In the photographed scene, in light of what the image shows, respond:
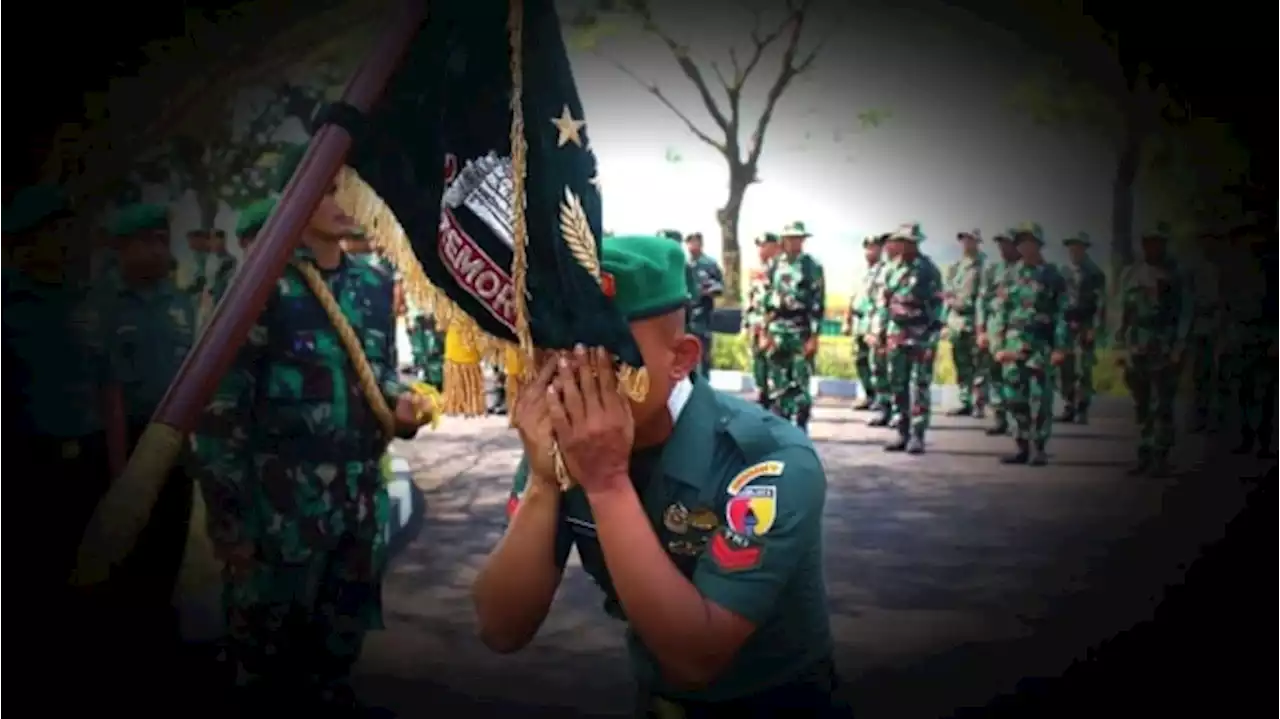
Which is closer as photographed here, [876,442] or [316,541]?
[316,541]

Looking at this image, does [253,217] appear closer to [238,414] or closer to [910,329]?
[238,414]

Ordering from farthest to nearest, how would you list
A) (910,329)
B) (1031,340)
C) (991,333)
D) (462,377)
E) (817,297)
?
(991,333)
(1031,340)
(910,329)
(817,297)
(462,377)

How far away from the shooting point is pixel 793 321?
2.88 meters

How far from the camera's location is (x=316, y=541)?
80.7 inches

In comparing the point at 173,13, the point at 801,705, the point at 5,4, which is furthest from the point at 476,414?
the point at 5,4

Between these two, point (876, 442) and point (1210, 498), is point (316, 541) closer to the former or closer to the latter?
point (876, 442)

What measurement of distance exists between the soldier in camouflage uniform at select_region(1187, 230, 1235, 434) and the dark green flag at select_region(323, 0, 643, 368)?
1.68m

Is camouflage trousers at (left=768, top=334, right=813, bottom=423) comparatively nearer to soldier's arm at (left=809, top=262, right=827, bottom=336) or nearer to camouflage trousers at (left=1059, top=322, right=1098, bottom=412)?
soldier's arm at (left=809, top=262, right=827, bottom=336)

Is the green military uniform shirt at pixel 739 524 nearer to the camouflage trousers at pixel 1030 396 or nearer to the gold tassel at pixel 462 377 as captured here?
the gold tassel at pixel 462 377

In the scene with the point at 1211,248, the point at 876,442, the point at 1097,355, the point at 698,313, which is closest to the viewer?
the point at 698,313

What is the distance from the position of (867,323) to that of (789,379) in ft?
1.92

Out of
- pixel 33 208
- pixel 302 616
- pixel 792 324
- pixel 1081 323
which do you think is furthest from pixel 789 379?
pixel 33 208

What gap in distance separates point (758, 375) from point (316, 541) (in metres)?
1.21

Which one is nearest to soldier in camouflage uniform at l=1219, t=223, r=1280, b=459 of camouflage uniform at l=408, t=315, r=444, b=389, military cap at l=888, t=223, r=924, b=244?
military cap at l=888, t=223, r=924, b=244
